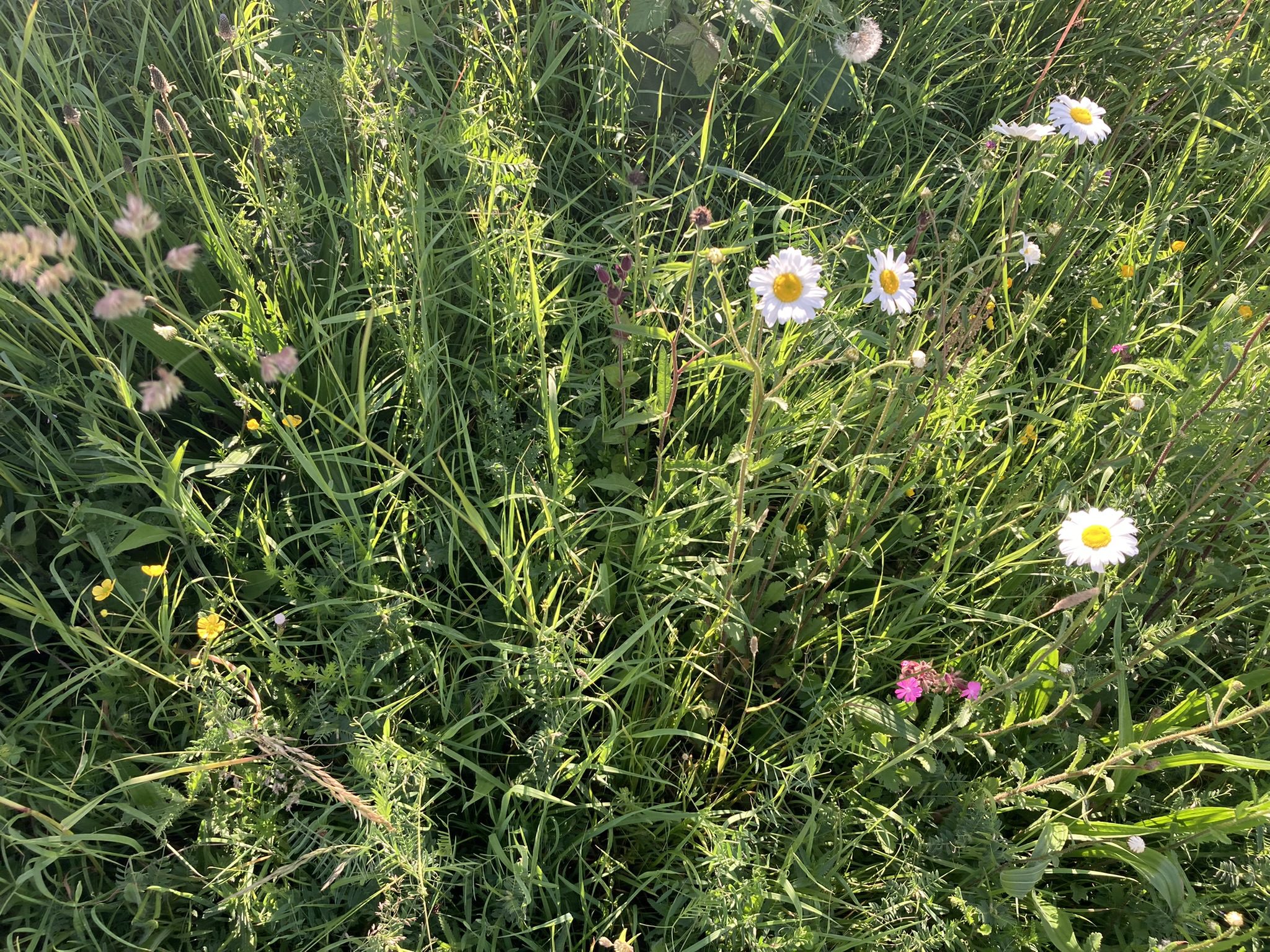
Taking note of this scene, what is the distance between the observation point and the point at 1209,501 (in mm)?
1507

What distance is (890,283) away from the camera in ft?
4.25

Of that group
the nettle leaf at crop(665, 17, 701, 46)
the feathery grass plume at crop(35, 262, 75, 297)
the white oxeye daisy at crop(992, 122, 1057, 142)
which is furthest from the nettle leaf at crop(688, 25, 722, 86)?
the feathery grass plume at crop(35, 262, 75, 297)

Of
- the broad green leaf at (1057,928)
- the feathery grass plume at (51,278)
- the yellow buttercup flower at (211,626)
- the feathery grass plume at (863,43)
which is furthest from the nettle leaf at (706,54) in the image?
the broad green leaf at (1057,928)

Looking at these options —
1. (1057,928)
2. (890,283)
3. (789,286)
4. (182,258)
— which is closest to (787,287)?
(789,286)

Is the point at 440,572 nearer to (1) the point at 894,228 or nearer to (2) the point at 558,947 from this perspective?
(2) the point at 558,947

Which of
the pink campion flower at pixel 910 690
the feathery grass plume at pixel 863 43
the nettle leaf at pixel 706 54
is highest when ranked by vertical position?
the feathery grass plume at pixel 863 43

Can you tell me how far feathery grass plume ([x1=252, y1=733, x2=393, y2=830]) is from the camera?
3.32 feet

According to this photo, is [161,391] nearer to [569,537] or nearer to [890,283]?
[569,537]

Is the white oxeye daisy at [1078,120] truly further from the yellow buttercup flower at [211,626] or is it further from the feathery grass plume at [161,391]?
the yellow buttercup flower at [211,626]

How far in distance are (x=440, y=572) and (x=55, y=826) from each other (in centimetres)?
66

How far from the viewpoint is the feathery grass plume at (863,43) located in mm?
1782

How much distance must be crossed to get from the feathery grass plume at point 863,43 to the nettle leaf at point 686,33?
392 mm

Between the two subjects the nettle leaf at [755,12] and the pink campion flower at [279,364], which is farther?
the nettle leaf at [755,12]

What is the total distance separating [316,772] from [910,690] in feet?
3.01
